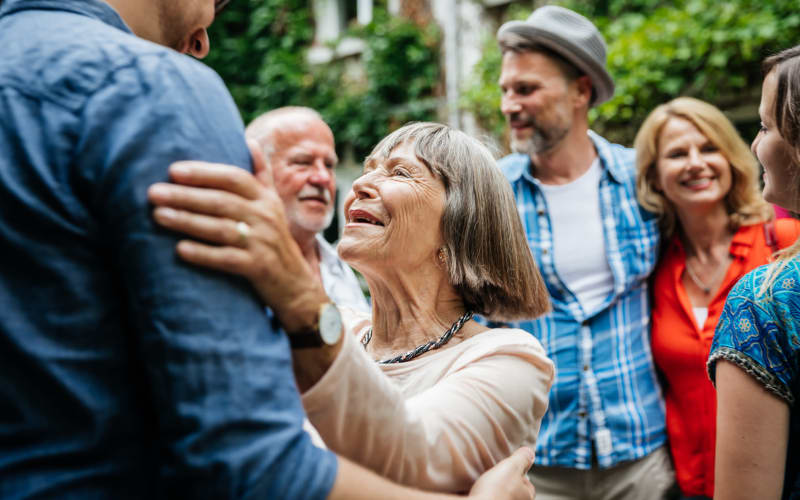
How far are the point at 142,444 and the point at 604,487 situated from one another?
258 centimetres

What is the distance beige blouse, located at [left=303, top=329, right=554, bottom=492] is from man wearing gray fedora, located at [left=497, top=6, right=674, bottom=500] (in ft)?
4.80

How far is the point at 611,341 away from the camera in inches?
125

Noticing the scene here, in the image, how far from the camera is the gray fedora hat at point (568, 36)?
12.3ft

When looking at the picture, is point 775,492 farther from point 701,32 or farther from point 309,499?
point 701,32

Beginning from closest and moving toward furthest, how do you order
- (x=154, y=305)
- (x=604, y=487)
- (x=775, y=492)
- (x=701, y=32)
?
(x=154, y=305) < (x=775, y=492) < (x=604, y=487) < (x=701, y=32)

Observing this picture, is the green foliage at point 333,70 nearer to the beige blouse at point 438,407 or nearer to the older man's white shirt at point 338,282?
the older man's white shirt at point 338,282

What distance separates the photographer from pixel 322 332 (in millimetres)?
1133

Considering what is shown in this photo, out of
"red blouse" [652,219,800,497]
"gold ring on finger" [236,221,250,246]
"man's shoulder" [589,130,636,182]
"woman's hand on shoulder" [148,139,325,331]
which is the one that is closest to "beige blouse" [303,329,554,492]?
"woman's hand on shoulder" [148,139,325,331]

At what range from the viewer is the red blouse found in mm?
3033

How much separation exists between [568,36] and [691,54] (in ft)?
9.08

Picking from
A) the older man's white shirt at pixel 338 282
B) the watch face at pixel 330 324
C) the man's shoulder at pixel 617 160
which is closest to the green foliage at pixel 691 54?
the man's shoulder at pixel 617 160

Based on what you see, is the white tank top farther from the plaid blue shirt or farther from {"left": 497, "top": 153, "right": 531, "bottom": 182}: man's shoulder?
{"left": 497, "top": 153, "right": 531, "bottom": 182}: man's shoulder

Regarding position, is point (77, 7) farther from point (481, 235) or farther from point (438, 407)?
point (481, 235)

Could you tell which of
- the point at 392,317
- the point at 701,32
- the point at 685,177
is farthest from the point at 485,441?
the point at 701,32
